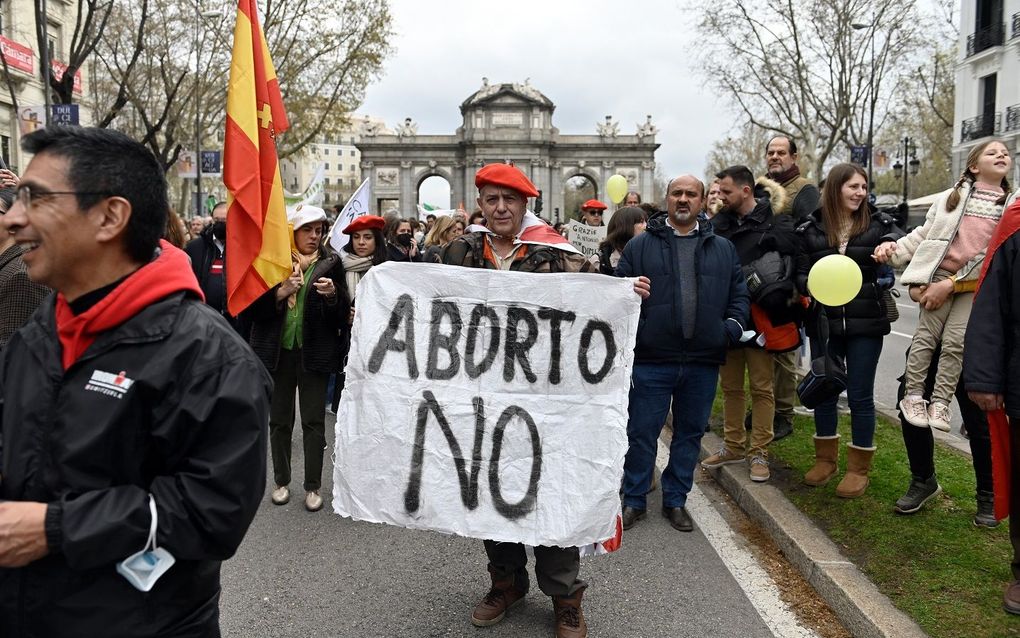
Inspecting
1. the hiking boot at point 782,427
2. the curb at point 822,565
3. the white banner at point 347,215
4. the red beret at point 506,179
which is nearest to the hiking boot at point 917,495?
the curb at point 822,565

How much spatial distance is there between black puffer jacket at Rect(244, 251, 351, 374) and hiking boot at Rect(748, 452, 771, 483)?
302 centimetres

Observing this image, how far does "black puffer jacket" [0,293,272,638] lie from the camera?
181cm

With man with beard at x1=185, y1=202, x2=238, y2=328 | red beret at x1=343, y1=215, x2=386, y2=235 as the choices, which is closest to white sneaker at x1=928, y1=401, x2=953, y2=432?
red beret at x1=343, y1=215, x2=386, y2=235

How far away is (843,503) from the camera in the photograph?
16.3 feet

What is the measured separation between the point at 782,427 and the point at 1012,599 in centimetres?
352

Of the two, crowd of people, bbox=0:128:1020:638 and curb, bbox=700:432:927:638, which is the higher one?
crowd of people, bbox=0:128:1020:638

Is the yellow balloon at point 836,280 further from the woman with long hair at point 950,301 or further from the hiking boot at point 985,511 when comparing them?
the hiking boot at point 985,511

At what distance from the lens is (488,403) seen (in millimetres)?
3605

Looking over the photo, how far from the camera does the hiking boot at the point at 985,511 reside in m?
4.47

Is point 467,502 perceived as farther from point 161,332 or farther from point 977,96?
point 977,96

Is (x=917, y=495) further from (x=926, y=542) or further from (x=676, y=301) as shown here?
(x=676, y=301)

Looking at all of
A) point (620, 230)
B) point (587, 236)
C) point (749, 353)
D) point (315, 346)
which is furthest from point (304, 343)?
point (587, 236)

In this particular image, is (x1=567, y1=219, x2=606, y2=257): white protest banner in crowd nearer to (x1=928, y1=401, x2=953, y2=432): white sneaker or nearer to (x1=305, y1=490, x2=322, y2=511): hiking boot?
(x1=305, y1=490, x2=322, y2=511): hiking boot

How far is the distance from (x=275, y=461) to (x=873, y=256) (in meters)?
4.22
